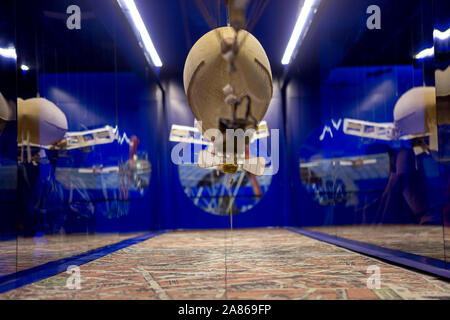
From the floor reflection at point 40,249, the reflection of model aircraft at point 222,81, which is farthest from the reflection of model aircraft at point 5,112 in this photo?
the reflection of model aircraft at point 222,81

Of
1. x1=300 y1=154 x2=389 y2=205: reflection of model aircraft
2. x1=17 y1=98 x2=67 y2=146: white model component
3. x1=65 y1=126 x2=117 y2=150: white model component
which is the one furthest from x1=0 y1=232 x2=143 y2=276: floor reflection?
x1=300 y1=154 x2=389 y2=205: reflection of model aircraft

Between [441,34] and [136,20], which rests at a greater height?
[136,20]

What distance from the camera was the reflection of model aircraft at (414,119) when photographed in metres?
2.42

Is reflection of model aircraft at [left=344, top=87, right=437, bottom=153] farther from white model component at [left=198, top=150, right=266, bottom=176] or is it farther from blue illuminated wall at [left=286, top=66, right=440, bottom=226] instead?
white model component at [left=198, top=150, right=266, bottom=176]

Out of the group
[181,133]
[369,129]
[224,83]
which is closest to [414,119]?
[369,129]

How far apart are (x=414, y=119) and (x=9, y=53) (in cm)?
269

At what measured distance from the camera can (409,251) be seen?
2.68 metres

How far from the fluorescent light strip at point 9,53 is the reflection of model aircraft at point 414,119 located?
104 inches

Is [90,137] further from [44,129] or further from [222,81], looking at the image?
[222,81]

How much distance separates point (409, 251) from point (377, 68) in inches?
64.5

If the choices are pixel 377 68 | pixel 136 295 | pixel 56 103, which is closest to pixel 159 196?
pixel 56 103

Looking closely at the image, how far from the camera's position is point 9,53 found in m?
2.32

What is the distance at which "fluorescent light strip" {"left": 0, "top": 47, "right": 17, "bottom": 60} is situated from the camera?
226cm
